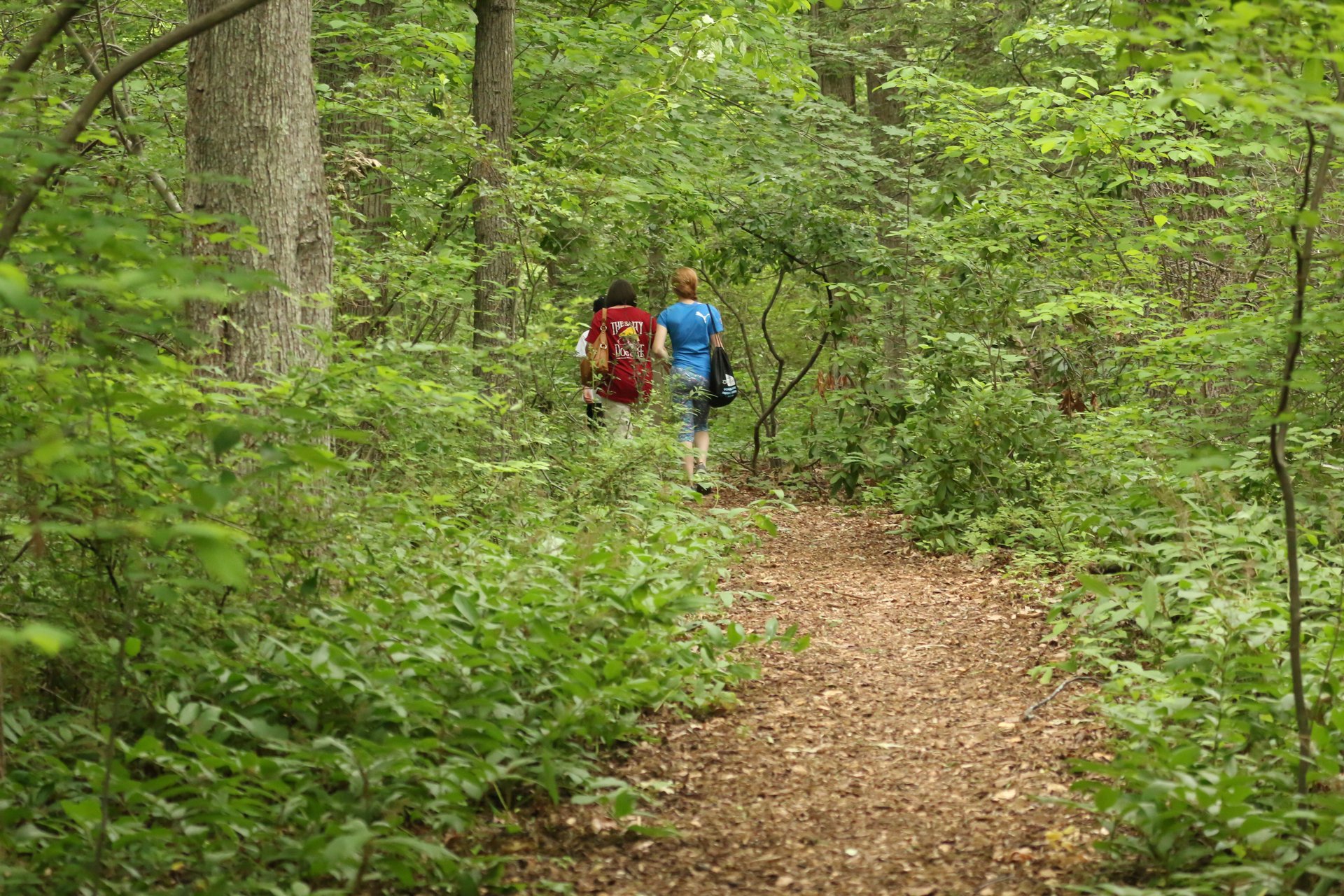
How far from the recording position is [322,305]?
17.3 feet

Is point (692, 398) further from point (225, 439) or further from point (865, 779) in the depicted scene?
point (225, 439)

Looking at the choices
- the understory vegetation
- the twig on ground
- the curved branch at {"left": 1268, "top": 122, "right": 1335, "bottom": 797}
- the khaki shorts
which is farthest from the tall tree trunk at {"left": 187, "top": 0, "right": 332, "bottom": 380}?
the curved branch at {"left": 1268, "top": 122, "right": 1335, "bottom": 797}

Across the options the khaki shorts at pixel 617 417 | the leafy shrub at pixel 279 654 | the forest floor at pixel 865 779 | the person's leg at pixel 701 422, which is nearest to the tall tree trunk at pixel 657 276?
the person's leg at pixel 701 422

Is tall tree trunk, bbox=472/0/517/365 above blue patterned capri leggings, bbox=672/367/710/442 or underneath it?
above

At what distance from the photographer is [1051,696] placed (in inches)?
202

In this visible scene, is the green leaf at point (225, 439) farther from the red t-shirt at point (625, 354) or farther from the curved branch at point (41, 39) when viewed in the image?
the red t-shirt at point (625, 354)

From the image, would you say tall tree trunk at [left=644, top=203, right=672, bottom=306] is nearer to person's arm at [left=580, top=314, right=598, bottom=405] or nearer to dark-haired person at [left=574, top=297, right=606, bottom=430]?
dark-haired person at [left=574, top=297, right=606, bottom=430]

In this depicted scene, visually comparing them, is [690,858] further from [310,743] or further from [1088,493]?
[1088,493]

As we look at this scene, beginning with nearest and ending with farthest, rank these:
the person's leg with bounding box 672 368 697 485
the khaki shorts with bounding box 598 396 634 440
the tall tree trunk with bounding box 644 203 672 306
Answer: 1. the khaki shorts with bounding box 598 396 634 440
2. the person's leg with bounding box 672 368 697 485
3. the tall tree trunk with bounding box 644 203 672 306

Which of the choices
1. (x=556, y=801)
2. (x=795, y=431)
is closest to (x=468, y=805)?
(x=556, y=801)

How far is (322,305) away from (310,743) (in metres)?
2.37

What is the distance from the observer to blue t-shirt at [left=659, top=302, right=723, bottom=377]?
10164 millimetres

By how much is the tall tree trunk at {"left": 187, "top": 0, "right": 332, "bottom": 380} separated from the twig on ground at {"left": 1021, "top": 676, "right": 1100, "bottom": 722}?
3762 millimetres

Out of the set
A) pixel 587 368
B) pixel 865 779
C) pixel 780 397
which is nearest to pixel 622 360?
pixel 587 368
